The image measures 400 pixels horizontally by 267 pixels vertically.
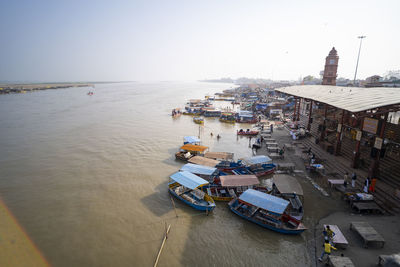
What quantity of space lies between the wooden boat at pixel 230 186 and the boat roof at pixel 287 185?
1.38 m

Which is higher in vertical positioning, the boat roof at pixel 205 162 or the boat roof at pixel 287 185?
the boat roof at pixel 287 185

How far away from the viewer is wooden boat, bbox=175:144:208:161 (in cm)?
2127

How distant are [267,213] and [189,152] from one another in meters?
11.8

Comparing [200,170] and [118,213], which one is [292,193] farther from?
[118,213]

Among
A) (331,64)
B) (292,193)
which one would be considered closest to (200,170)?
(292,193)

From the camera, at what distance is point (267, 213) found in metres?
12.3

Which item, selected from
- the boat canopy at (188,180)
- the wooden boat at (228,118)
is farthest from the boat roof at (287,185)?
the wooden boat at (228,118)

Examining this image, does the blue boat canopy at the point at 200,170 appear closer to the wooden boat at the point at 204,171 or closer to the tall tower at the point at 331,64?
the wooden boat at the point at 204,171

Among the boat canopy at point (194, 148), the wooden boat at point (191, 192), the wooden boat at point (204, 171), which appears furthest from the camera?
the boat canopy at point (194, 148)

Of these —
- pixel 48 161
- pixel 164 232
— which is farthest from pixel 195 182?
pixel 48 161

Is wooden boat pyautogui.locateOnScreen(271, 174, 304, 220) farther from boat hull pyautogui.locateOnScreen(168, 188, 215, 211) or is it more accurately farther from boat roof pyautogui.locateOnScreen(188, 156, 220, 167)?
boat roof pyautogui.locateOnScreen(188, 156, 220, 167)

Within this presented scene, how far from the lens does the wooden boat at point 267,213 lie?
11133mm

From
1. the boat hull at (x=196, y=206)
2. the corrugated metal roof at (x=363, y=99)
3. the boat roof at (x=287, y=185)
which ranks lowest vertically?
the boat hull at (x=196, y=206)

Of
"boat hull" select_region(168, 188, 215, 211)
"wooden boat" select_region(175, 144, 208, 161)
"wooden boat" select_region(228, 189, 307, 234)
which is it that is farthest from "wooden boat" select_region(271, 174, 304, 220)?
"wooden boat" select_region(175, 144, 208, 161)
